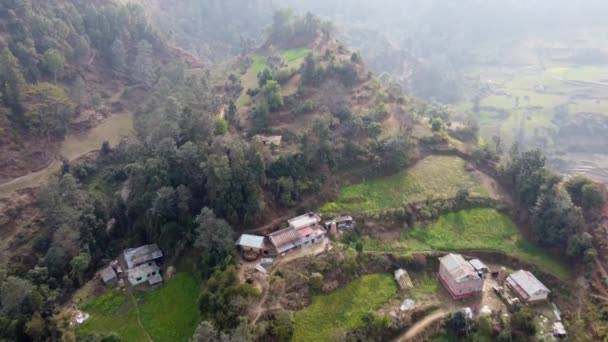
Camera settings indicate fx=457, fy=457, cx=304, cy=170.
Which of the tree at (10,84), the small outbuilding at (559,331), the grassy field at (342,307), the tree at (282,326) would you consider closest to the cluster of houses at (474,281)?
the small outbuilding at (559,331)

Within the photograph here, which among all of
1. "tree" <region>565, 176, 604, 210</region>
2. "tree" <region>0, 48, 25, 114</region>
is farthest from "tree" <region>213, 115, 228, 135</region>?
"tree" <region>565, 176, 604, 210</region>

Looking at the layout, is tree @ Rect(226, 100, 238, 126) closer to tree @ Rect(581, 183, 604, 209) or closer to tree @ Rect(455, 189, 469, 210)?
tree @ Rect(455, 189, 469, 210)

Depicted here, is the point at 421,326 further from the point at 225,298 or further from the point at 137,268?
A: the point at 137,268

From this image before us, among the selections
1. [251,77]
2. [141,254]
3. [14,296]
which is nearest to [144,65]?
[251,77]

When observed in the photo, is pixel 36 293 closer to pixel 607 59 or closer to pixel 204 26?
pixel 204 26

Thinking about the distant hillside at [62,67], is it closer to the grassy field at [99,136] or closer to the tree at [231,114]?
the grassy field at [99,136]

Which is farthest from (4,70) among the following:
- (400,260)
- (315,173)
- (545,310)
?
(545,310)
